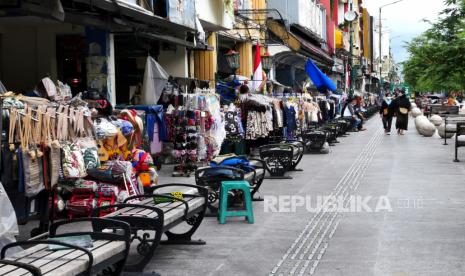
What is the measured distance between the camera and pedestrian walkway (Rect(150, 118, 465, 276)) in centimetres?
726

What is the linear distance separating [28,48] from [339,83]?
49.5 m

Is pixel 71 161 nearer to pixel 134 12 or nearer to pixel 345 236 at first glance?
pixel 345 236

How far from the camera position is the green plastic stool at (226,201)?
31.7ft

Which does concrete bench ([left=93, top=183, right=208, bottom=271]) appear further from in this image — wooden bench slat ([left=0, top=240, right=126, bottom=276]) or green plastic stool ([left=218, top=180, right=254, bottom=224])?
wooden bench slat ([left=0, top=240, right=126, bottom=276])

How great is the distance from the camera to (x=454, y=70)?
21.1m

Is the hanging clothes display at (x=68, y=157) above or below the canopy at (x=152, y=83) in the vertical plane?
below

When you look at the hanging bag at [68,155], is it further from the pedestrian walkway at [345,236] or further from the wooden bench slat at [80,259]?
the wooden bench slat at [80,259]

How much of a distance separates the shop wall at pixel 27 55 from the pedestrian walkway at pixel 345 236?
6.21 m

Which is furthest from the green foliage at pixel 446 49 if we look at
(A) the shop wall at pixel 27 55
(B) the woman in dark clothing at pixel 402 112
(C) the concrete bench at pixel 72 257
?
(C) the concrete bench at pixel 72 257

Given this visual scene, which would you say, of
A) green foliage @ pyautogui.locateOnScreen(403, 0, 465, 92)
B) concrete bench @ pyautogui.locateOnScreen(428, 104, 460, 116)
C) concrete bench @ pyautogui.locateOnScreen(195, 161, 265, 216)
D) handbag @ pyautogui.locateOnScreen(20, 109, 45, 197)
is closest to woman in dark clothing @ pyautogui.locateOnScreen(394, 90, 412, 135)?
green foliage @ pyautogui.locateOnScreen(403, 0, 465, 92)

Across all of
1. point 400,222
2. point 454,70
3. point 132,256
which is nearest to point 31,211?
point 132,256

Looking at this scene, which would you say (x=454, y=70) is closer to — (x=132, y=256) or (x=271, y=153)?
(x=271, y=153)

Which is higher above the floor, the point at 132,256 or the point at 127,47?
the point at 127,47

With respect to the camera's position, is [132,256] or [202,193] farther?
[202,193]
